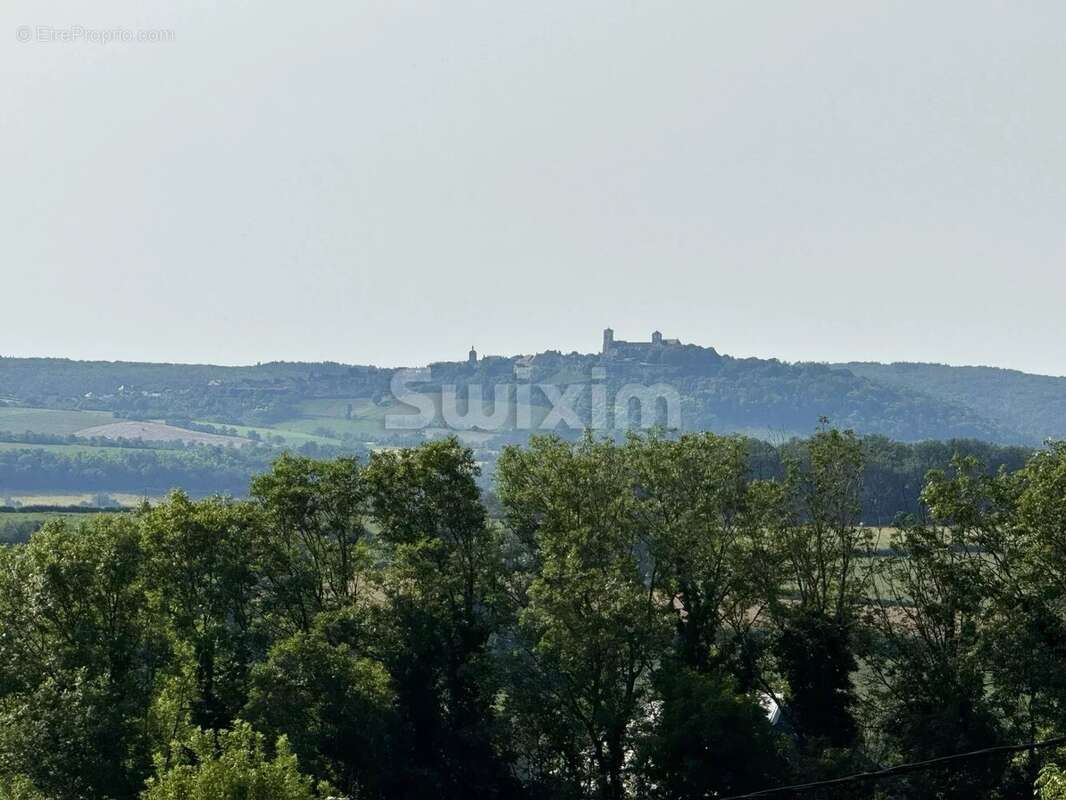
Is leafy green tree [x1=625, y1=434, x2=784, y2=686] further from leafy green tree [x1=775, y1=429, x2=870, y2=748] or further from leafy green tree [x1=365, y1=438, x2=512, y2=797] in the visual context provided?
leafy green tree [x1=365, y1=438, x2=512, y2=797]

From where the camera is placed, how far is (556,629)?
152 ft

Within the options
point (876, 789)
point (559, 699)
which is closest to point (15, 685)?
point (559, 699)

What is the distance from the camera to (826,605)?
5231 centimetres

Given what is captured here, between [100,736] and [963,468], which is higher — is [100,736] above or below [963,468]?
below

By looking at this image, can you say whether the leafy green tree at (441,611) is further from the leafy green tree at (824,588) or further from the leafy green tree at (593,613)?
the leafy green tree at (824,588)

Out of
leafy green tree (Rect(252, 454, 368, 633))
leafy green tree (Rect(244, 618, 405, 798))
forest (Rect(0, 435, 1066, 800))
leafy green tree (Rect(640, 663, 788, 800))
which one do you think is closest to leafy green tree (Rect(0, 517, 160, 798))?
forest (Rect(0, 435, 1066, 800))

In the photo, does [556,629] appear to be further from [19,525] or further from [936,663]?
[19,525]

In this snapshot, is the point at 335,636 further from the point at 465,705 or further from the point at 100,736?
the point at 100,736

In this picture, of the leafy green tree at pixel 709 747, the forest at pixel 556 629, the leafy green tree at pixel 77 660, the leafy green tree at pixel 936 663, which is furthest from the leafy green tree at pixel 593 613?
the leafy green tree at pixel 77 660

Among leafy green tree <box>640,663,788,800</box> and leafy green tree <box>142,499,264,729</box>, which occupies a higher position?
leafy green tree <box>142,499,264,729</box>

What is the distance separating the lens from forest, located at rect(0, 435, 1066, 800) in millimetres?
43938

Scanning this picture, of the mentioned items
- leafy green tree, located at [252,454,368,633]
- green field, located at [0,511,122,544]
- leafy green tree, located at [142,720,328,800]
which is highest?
leafy green tree, located at [252,454,368,633]

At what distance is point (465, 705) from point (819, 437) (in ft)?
60.7

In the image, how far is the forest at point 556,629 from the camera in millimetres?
43938
